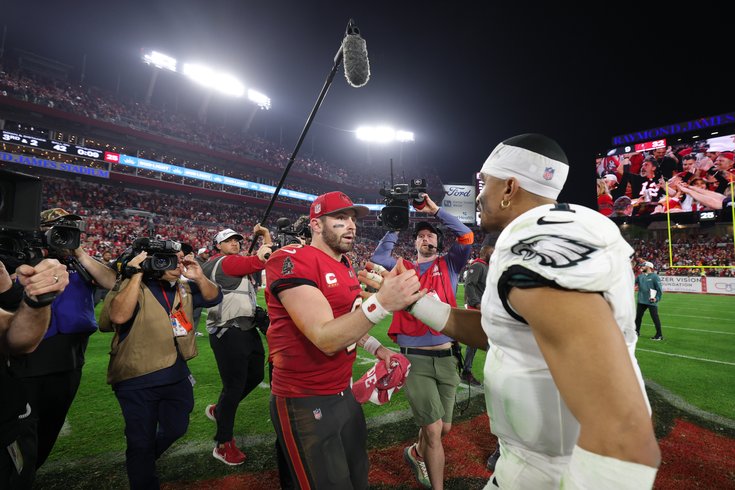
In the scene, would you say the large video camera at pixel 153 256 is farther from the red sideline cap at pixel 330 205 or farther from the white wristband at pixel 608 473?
the white wristband at pixel 608 473

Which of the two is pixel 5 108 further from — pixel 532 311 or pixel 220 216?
pixel 532 311

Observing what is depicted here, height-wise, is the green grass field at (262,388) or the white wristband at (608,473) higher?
the white wristband at (608,473)

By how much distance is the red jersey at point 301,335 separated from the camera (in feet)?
7.38

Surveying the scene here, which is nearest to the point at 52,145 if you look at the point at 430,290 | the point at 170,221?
the point at 170,221

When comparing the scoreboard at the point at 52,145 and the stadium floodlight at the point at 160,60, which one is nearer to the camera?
the scoreboard at the point at 52,145

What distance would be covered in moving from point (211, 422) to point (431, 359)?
10.4 ft

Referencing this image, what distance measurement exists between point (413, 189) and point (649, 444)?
109 inches

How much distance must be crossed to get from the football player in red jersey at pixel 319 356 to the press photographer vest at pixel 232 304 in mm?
2111

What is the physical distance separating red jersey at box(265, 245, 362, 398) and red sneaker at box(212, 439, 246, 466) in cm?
197

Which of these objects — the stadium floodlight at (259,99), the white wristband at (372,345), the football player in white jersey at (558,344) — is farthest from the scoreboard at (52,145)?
the football player in white jersey at (558,344)

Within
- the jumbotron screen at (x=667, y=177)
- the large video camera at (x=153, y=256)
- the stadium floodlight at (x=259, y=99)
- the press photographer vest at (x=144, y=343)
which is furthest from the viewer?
the stadium floodlight at (x=259, y=99)

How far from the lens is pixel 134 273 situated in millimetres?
3055

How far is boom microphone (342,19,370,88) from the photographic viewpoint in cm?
316

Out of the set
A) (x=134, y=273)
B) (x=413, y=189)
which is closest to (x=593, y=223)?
(x=413, y=189)
